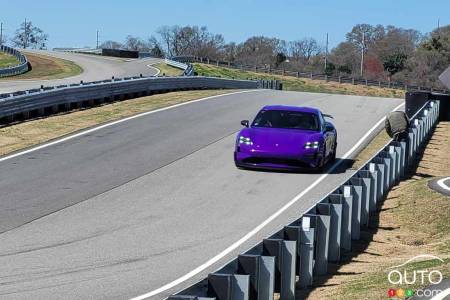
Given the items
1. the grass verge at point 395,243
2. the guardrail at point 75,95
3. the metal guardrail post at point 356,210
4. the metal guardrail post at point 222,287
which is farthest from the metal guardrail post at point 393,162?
the guardrail at point 75,95

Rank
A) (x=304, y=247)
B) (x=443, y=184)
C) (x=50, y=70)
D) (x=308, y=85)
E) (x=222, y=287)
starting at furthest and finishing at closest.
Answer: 1. (x=308, y=85)
2. (x=50, y=70)
3. (x=443, y=184)
4. (x=304, y=247)
5. (x=222, y=287)

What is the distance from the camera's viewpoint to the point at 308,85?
87500mm

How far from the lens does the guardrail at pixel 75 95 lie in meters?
24.6

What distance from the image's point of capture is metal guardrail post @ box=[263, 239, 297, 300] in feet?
26.2

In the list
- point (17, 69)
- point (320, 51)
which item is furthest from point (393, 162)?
point (320, 51)

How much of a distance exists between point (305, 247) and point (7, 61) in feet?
219

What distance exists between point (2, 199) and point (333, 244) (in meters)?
6.25

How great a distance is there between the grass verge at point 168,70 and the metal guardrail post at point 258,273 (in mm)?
59664

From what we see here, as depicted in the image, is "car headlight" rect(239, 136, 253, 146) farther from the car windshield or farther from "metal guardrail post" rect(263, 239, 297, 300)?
"metal guardrail post" rect(263, 239, 297, 300)

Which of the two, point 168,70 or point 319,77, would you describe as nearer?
point 168,70

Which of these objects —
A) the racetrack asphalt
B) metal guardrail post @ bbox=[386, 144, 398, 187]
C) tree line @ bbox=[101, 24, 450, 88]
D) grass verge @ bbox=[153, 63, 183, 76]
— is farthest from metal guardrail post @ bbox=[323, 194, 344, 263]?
tree line @ bbox=[101, 24, 450, 88]

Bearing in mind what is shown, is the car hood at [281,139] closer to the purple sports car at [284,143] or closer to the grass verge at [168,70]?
the purple sports car at [284,143]

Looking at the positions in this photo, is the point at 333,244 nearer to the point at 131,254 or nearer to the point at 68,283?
the point at 131,254

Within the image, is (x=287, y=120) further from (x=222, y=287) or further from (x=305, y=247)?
(x=222, y=287)
